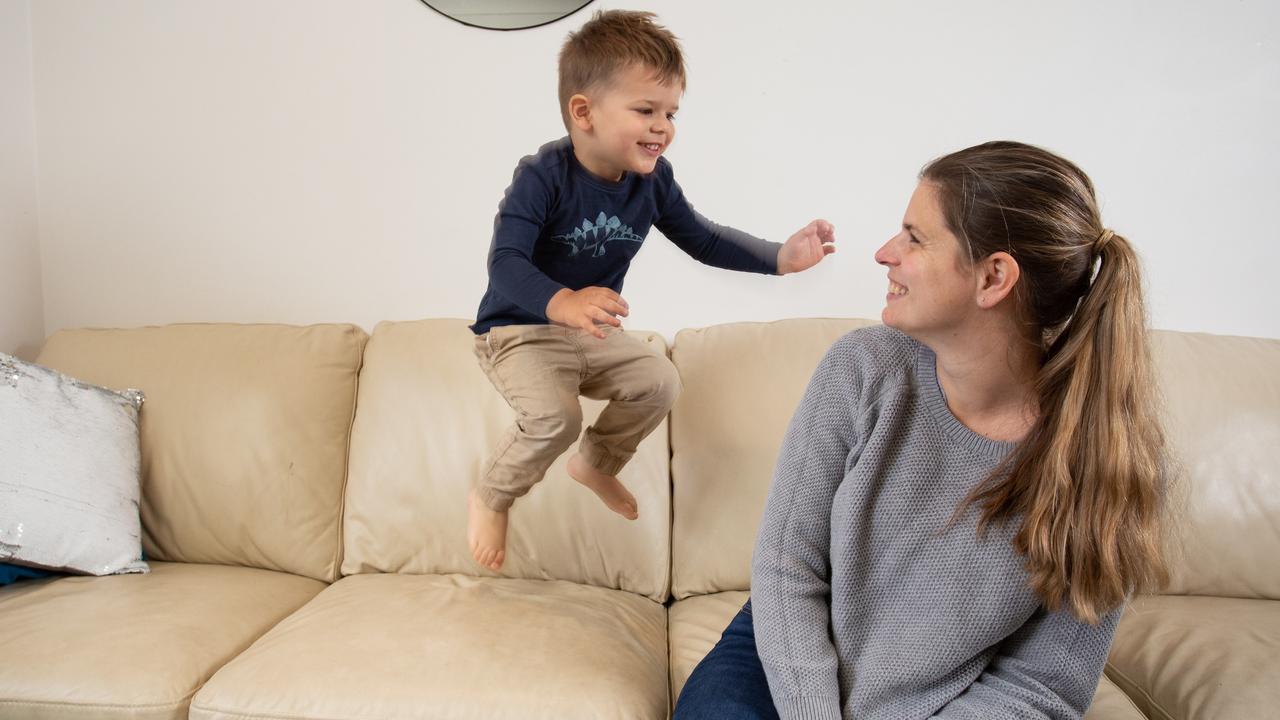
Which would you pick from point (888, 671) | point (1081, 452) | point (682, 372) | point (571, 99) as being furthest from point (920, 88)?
point (888, 671)

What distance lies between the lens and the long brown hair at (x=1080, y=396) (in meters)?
1.00

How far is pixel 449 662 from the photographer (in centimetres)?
138

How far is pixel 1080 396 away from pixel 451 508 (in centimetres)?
124

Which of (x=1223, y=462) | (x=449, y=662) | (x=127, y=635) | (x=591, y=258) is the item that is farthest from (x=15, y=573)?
(x=1223, y=462)

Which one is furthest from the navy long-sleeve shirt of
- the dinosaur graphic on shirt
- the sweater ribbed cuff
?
the sweater ribbed cuff

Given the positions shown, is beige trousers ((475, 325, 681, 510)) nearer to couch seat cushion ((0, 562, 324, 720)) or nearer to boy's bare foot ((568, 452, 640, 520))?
boy's bare foot ((568, 452, 640, 520))

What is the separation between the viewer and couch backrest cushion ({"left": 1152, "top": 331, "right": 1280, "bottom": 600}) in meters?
1.74

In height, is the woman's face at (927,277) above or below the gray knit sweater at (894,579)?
above

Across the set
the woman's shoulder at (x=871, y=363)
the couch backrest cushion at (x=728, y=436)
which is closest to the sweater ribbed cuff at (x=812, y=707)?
the woman's shoulder at (x=871, y=363)

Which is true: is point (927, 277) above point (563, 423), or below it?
above

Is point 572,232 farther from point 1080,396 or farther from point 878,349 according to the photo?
point 1080,396

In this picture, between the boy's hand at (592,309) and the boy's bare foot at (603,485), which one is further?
the boy's bare foot at (603,485)

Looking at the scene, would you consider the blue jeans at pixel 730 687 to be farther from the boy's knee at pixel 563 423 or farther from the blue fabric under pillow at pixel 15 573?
the blue fabric under pillow at pixel 15 573

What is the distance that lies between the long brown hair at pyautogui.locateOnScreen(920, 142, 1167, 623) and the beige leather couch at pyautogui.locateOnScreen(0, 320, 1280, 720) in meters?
0.57
